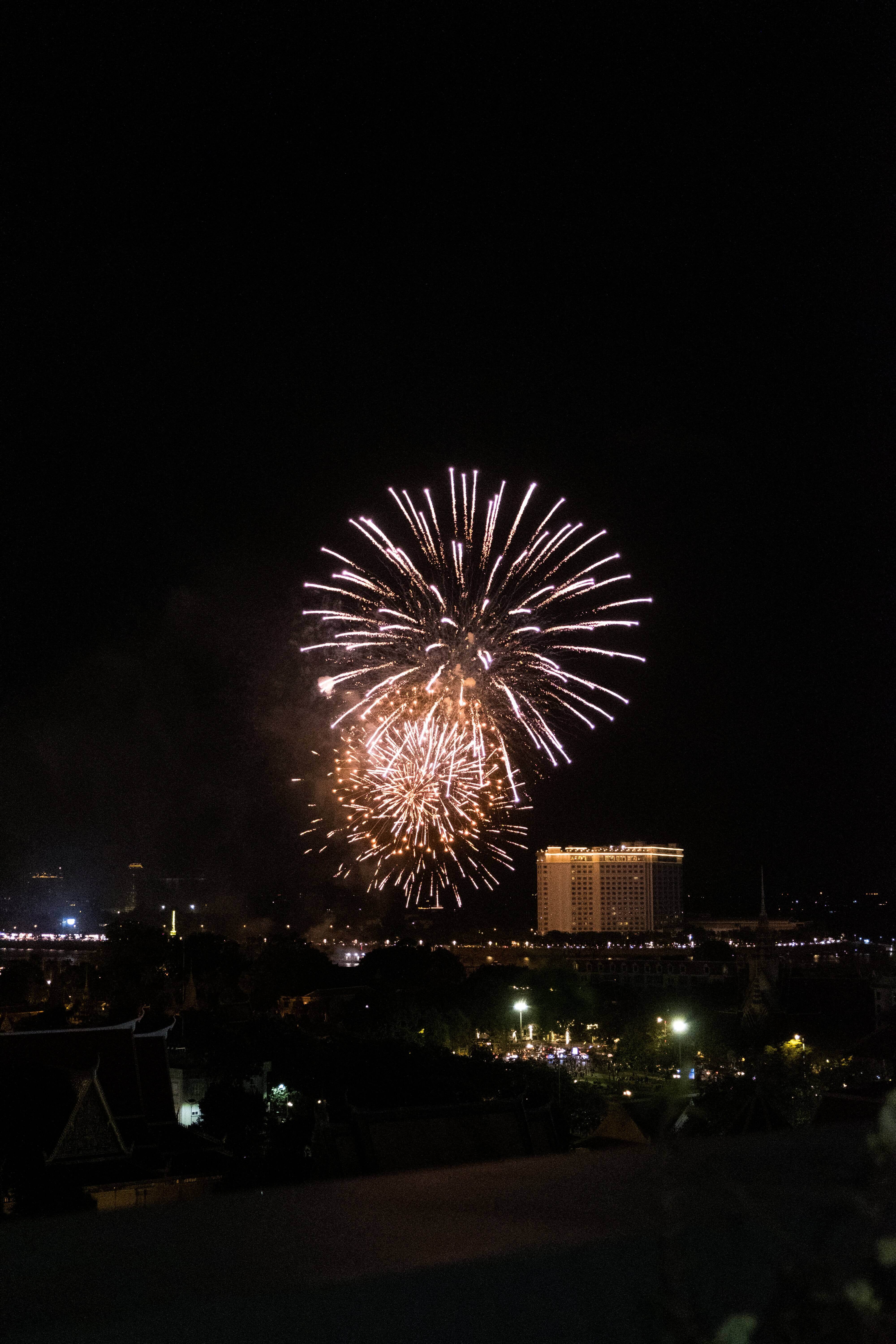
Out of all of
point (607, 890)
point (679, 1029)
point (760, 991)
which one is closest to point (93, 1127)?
point (679, 1029)

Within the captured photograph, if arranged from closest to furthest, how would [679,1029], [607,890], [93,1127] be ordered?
1. [93,1127]
2. [679,1029]
3. [607,890]

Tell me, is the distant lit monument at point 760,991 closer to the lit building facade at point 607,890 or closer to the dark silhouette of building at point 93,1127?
the dark silhouette of building at point 93,1127

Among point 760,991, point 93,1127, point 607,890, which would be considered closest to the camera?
point 93,1127

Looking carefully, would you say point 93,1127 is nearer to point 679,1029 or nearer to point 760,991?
point 679,1029

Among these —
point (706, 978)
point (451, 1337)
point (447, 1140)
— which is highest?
point (451, 1337)

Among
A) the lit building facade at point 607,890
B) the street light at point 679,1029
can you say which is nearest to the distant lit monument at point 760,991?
the street light at point 679,1029

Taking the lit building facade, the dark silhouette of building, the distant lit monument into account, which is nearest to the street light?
the distant lit monument

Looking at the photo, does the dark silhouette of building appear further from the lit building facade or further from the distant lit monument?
the lit building facade

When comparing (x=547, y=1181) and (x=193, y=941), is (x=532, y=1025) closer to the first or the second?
(x=193, y=941)

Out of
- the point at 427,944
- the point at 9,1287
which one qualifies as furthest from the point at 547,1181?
the point at 427,944
